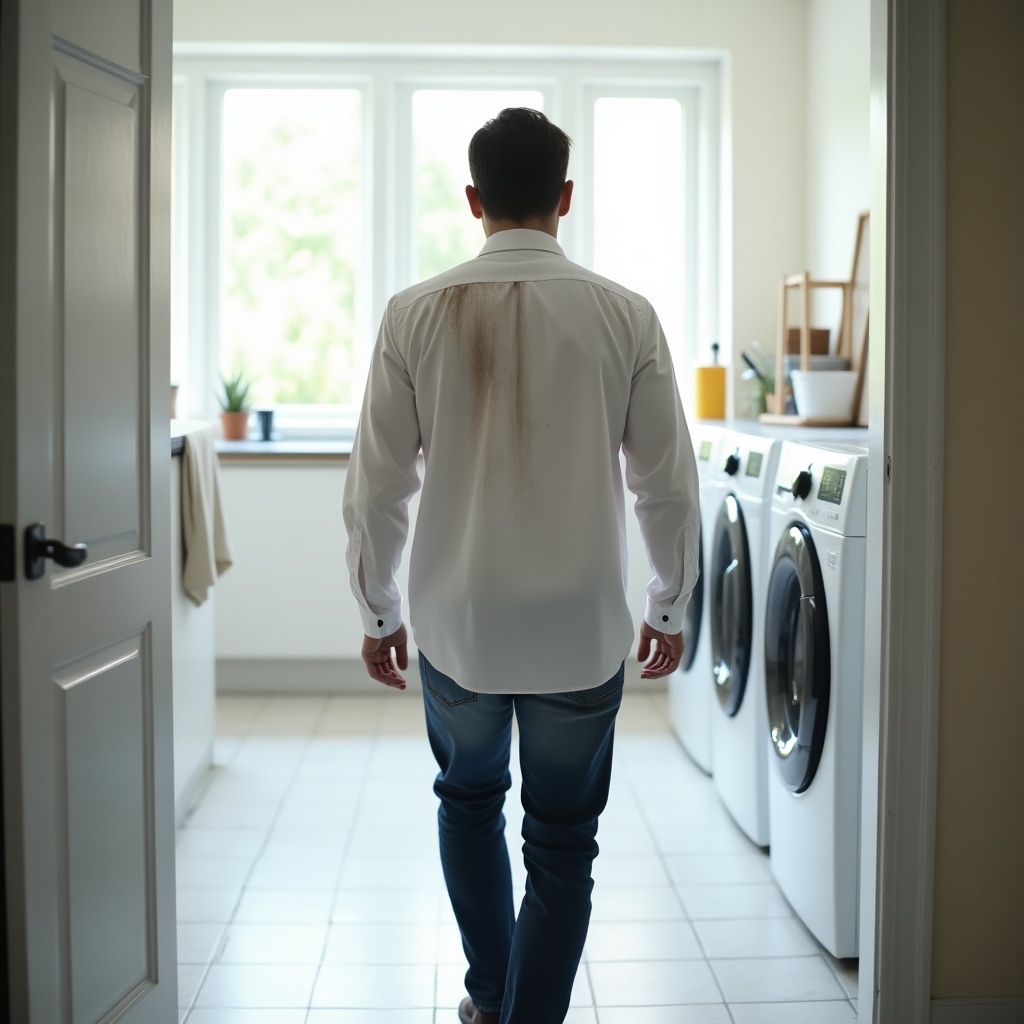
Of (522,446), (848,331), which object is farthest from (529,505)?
(848,331)

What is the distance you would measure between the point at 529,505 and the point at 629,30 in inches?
120

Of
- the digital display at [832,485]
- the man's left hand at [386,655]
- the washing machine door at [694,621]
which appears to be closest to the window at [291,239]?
the washing machine door at [694,621]

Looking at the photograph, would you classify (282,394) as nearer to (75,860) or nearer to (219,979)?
(219,979)

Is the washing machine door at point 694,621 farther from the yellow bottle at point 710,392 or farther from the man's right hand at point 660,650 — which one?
the man's right hand at point 660,650

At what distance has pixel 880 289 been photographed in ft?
5.69

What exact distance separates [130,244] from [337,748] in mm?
2171

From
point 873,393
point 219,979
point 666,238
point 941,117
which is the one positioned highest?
point 666,238

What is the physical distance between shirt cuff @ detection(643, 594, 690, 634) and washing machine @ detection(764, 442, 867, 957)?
53 cm

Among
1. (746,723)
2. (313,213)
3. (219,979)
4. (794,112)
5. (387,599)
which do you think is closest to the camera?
(387,599)

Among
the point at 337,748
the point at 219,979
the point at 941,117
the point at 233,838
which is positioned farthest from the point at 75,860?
the point at 337,748

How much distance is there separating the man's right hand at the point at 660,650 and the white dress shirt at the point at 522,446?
112 millimetres

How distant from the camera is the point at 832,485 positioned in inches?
85.0

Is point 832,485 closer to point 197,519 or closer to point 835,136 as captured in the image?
point 197,519

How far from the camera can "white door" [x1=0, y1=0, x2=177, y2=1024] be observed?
143 cm
